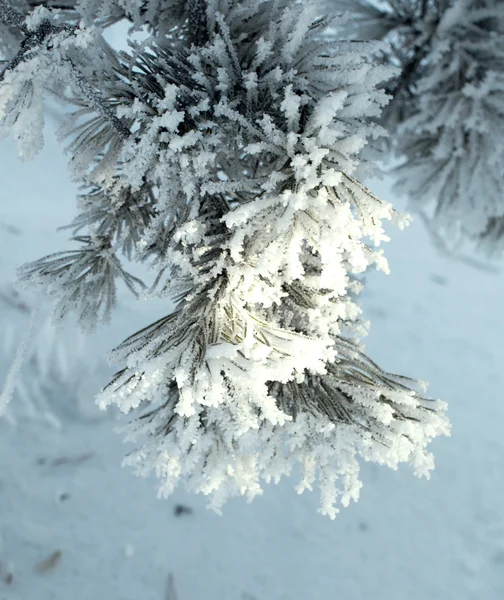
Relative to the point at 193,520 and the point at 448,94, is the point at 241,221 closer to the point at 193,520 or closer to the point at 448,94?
the point at 448,94

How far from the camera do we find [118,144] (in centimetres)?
104

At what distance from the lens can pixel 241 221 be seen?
0.75m

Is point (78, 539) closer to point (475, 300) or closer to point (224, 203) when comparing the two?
point (224, 203)

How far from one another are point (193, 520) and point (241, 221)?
98.3 inches

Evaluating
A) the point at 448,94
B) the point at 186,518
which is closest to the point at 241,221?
the point at 448,94

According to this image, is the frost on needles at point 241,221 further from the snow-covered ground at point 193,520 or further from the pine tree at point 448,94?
the snow-covered ground at point 193,520

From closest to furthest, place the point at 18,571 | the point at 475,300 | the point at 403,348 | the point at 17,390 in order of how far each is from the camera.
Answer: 1. the point at 18,571
2. the point at 17,390
3. the point at 403,348
4. the point at 475,300

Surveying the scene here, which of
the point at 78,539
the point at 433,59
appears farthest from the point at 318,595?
the point at 433,59

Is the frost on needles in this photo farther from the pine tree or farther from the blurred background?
the blurred background

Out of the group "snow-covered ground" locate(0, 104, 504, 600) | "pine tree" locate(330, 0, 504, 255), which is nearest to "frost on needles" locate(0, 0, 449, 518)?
"pine tree" locate(330, 0, 504, 255)

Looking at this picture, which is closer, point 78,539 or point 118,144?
point 118,144

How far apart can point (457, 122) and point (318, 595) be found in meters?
2.48

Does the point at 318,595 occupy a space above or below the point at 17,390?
below

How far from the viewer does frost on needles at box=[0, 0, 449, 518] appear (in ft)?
2.52
